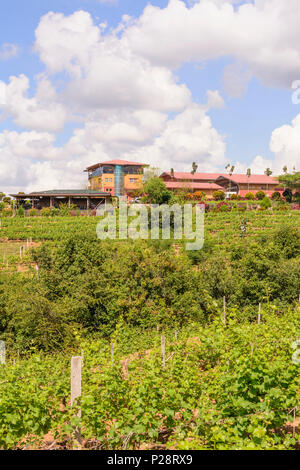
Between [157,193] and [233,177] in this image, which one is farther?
[233,177]

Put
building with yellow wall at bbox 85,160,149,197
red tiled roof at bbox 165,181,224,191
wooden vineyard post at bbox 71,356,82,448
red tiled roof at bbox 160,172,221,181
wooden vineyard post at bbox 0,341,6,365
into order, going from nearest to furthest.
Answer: wooden vineyard post at bbox 71,356,82,448 < wooden vineyard post at bbox 0,341,6,365 < red tiled roof at bbox 165,181,224,191 < building with yellow wall at bbox 85,160,149,197 < red tiled roof at bbox 160,172,221,181

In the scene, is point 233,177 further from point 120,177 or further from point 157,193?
point 157,193

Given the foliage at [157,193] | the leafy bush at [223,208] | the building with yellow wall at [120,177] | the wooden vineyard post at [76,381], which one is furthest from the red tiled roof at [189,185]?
the wooden vineyard post at [76,381]

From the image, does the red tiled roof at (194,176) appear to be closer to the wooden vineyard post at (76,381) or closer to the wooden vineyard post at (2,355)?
the wooden vineyard post at (2,355)

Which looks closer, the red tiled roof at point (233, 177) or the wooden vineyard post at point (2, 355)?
the wooden vineyard post at point (2, 355)

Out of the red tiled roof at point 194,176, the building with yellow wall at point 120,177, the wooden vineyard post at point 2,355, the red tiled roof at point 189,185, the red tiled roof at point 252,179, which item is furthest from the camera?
the red tiled roof at point 194,176

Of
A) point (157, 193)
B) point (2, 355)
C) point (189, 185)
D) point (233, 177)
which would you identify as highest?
point (233, 177)

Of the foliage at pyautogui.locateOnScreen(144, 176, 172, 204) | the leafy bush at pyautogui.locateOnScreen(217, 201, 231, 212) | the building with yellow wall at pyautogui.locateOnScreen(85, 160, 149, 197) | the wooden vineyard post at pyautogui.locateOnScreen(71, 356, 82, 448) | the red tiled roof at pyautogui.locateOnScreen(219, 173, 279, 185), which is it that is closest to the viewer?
the wooden vineyard post at pyautogui.locateOnScreen(71, 356, 82, 448)

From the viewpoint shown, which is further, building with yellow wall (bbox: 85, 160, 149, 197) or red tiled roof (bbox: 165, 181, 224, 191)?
building with yellow wall (bbox: 85, 160, 149, 197)

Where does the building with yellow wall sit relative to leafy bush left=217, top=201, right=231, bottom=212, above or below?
above

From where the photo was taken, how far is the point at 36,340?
10523 mm

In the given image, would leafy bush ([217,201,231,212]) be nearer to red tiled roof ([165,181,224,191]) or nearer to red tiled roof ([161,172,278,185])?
red tiled roof ([165,181,224,191])

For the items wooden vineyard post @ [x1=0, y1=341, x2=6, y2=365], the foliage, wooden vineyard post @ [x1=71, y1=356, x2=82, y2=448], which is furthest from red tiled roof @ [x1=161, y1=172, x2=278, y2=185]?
wooden vineyard post @ [x1=71, y1=356, x2=82, y2=448]

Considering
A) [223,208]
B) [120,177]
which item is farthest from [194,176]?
[223,208]
